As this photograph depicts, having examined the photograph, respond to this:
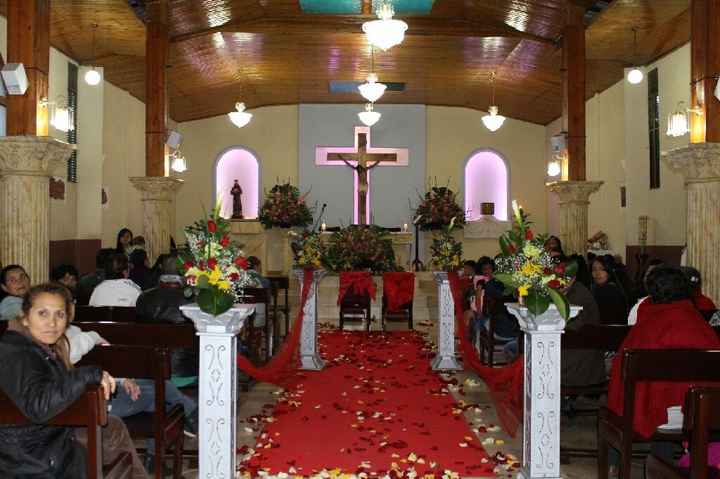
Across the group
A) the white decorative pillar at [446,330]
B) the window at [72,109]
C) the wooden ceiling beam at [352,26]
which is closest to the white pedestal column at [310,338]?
the white decorative pillar at [446,330]

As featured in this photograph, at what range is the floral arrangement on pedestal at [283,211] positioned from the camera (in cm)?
1712

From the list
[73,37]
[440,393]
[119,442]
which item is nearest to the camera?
[119,442]

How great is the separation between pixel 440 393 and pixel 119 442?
414cm

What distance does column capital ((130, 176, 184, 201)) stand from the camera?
1207 centimetres

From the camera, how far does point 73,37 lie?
12.1 m

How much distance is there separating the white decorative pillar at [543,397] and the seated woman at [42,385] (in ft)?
8.27

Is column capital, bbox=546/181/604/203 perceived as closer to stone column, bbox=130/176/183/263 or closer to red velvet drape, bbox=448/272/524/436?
red velvet drape, bbox=448/272/524/436

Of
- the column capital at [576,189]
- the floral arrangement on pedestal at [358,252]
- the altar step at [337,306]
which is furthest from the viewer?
the altar step at [337,306]

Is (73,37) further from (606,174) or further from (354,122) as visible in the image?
(606,174)

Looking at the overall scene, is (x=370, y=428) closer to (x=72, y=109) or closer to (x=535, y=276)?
(x=535, y=276)

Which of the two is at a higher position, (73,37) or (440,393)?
(73,37)

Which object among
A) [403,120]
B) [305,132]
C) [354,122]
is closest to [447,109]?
[403,120]

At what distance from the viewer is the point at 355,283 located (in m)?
11.0

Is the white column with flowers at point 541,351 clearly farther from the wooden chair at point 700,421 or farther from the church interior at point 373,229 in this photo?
the wooden chair at point 700,421
